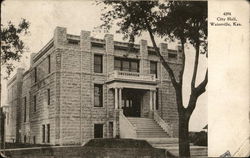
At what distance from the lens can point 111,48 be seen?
12.3 meters

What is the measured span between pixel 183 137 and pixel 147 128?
3.51 meters

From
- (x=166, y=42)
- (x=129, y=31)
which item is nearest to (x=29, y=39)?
(x=129, y=31)

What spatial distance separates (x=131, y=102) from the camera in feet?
46.0

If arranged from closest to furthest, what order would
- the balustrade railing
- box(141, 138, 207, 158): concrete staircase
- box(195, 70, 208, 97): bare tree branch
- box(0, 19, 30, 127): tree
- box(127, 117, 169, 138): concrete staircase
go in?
1. box(0, 19, 30, 127): tree
2. box(195, 70, 208, 97): bare tree branch
3. box(141, 138, 207, 158): concrete staircase
4. the balustrade railing
5. box(127, 117, 169, 138): concrete staircase

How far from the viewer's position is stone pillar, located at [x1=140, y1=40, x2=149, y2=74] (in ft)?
37.1

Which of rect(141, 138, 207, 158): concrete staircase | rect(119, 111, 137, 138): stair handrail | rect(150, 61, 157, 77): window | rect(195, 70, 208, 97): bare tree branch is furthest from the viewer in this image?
rect(119, 111, 137, 138): stair handrail

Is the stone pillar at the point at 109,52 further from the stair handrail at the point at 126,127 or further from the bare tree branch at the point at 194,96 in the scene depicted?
the bare tree branch at the point at 194,96

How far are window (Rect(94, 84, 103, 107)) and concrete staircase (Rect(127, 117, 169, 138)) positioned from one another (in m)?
1.38

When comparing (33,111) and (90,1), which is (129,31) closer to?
(90,1)

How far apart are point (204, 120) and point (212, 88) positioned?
1567mm

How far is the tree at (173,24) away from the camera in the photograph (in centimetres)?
1038

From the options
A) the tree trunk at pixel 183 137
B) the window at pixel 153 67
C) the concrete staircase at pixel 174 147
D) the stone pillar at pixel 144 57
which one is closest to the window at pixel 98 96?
the stone pillar at pixel 144 57

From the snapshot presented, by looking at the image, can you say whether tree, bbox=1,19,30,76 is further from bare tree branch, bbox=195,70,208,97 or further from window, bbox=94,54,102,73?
bare tree branch, bbox=195,70,208,97

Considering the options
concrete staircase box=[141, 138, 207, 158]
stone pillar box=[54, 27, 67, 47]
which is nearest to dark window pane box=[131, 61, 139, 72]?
concrete staircase box=[141, 138, 207, 158]
